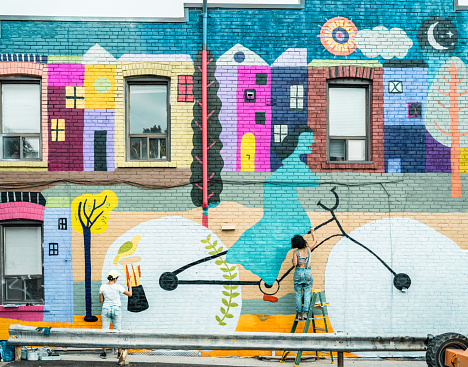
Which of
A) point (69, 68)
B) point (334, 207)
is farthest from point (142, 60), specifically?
point (334, 207)

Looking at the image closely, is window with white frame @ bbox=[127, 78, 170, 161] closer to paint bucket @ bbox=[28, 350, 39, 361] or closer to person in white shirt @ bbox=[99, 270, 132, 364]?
person in white shirt @ bbox=[99, 270, 132, 364]

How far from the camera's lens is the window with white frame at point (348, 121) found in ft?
29.1

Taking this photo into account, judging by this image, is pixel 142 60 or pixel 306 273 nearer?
pixel 306 273

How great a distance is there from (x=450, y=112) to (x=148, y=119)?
6086mm

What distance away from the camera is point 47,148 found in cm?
863

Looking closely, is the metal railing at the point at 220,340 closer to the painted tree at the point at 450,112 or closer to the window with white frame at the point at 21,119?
the window with white frame at the point at 21,119

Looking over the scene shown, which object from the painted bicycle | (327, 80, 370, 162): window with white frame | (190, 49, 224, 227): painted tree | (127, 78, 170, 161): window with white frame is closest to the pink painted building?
(190, 49, 224, 227): painted tree

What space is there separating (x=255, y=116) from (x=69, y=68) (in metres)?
3.83

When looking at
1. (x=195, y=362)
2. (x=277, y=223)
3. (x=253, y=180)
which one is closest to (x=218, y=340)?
(x=195, y=362)

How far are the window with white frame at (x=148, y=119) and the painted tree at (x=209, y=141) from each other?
2.00ft

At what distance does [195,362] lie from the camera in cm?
786

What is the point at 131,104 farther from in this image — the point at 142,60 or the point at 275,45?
the point at 275,45

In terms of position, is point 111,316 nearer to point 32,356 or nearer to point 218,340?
point 32,356

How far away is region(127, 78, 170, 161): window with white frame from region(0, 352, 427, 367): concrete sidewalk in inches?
150
